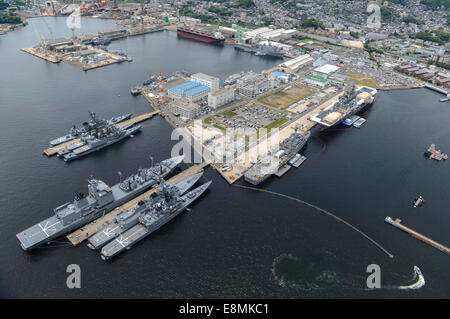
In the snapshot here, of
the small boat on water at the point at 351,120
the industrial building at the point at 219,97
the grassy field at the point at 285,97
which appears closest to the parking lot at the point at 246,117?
the industrial building at the point at 219,97

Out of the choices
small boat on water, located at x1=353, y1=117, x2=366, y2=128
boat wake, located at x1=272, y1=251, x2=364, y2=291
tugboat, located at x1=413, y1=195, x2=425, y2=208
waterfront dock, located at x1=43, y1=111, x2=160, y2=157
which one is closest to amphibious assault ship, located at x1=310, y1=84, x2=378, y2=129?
small boat on water, located at x1=353, y1=117, x2=366, y2=128

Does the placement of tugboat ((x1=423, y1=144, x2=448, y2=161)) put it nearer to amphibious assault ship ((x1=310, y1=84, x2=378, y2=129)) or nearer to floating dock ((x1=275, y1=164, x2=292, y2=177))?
amphibious assault ship ((x1=310, y1=84, x2=378, y2=129))

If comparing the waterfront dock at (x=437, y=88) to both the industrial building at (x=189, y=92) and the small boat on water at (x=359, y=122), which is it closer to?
the small boat on water at (x=359, y=122)

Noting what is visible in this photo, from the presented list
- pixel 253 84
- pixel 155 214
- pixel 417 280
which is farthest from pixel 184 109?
pixel 417 280
